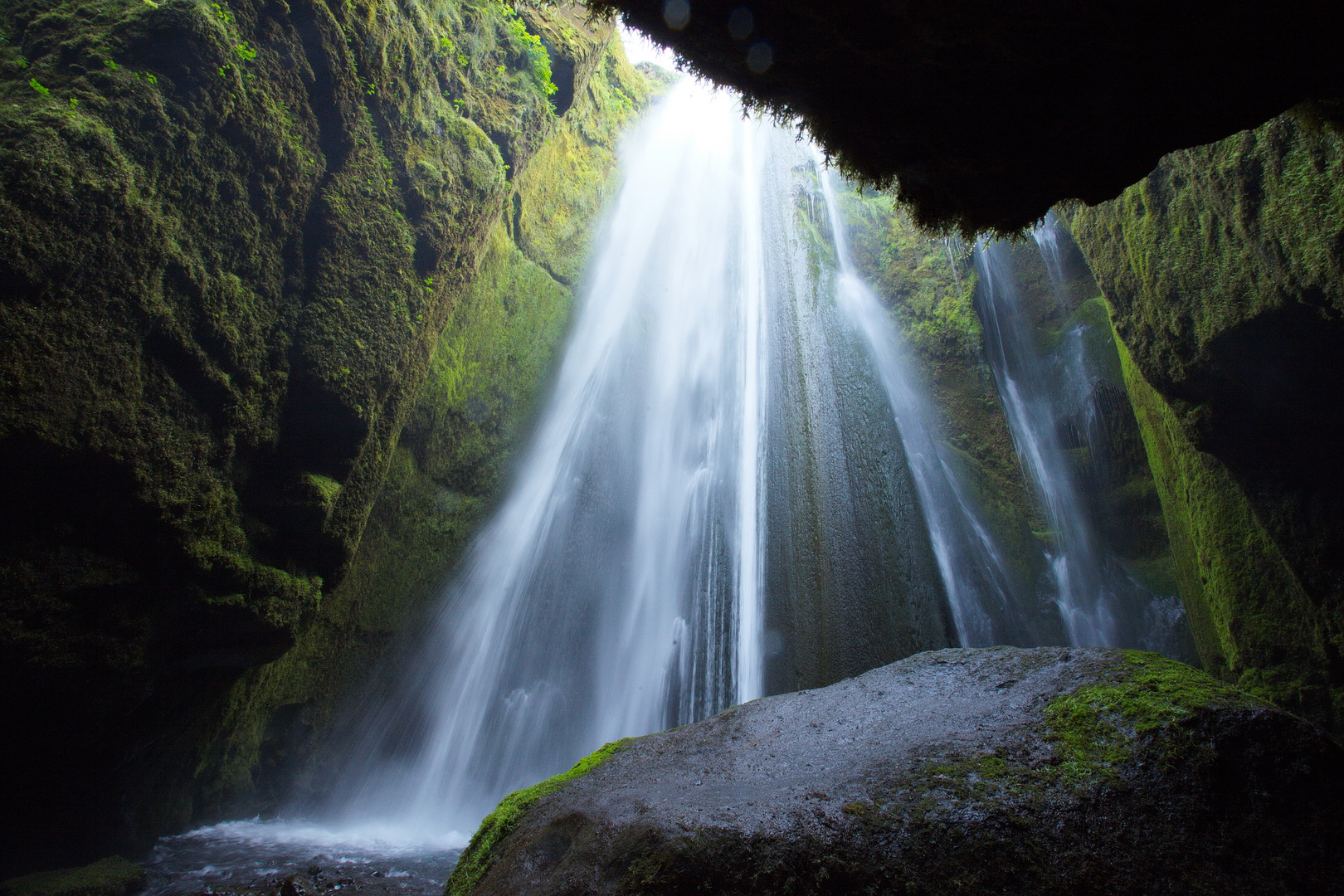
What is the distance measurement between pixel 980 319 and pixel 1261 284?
30.5 ft

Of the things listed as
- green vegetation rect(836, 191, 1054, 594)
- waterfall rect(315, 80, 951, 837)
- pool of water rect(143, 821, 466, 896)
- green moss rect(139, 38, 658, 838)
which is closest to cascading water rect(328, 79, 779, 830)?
waterfall rect(315, 80, 951, 837)

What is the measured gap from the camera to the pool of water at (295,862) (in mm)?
5582

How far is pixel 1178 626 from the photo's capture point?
9.38m

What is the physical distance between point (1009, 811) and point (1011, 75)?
2.90m

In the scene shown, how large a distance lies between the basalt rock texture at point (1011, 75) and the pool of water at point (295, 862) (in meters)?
7.81

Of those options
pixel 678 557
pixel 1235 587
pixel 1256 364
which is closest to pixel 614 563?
pixel 678 557

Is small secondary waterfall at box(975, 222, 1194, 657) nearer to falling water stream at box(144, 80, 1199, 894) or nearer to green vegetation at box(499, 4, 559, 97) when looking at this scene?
falling water stream at box(144, 80, 1199, 894)

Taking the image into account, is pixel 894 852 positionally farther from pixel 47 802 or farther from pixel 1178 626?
pixel 1178 626

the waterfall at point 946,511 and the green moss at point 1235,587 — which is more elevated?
the waterfall at point 946,511

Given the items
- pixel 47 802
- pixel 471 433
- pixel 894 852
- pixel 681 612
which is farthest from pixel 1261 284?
pixel 47 802

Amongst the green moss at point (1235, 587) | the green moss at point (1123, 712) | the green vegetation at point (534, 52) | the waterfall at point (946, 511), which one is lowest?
the green moss at point (1123, 712)

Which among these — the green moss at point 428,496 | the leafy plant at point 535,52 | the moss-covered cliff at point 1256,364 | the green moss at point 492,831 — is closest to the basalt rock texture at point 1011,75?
Answer: the moss-covered cliff at point 1256,364

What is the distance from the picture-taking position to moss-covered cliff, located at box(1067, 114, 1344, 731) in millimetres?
4180

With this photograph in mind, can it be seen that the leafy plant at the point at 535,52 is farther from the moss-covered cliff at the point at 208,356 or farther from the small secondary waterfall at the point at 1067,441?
the small secondary waterfall at the point at 1067,441
